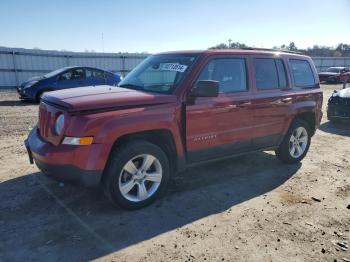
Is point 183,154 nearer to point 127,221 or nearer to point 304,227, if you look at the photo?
point 127,221

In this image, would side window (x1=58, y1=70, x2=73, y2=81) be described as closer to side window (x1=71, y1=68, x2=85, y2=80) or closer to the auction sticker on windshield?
side window (x1=71, y1=68, x2=85, y2=80)

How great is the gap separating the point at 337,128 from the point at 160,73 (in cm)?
709

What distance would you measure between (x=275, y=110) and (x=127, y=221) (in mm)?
3036

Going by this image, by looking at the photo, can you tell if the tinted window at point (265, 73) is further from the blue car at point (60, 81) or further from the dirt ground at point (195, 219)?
the blue car at point (60, 81)

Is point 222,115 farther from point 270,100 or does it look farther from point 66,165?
point 66,165

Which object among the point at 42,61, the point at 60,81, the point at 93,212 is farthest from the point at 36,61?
the point at 93,212

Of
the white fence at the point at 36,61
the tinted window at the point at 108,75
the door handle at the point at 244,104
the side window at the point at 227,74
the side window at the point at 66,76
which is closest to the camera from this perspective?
the side window at the point at 227,74

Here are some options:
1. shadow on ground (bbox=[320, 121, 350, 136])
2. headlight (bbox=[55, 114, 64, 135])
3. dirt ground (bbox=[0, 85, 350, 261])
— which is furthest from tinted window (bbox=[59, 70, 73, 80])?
headlight (bbox=[55, 114, 64, 135])

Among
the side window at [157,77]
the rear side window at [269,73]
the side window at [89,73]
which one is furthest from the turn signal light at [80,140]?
the side window at [89,73]

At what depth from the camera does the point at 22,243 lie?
Result: 3.31 meters

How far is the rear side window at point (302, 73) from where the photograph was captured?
5773 mm

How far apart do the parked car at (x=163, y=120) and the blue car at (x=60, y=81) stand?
837 centimetres

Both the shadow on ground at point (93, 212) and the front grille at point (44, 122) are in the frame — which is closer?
the shadow on ground at point (93, 212)

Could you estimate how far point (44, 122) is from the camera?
13.3 ft
